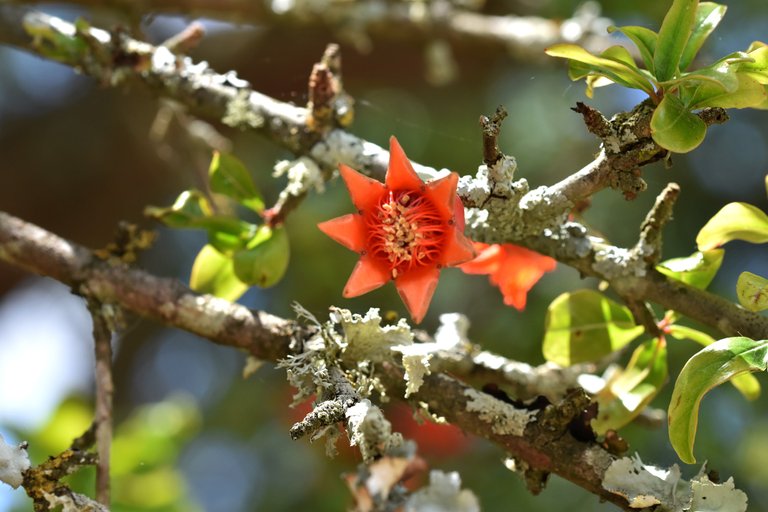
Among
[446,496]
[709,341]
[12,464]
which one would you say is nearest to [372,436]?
[446,496]

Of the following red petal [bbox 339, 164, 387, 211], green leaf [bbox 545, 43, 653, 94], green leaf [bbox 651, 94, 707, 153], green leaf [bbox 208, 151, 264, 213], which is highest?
green leaf [bbox 545, 43, 653, 94]

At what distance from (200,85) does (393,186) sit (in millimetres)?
529

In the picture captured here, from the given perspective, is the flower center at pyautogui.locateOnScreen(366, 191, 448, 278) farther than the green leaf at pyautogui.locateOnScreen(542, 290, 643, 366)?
No

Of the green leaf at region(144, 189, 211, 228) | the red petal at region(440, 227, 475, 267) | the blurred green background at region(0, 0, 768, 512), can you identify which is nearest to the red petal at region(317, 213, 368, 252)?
the red petal at region(440, 227, 475, 267)

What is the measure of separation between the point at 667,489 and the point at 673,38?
498 mm

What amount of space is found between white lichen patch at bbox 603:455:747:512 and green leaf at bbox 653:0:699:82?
437 mm

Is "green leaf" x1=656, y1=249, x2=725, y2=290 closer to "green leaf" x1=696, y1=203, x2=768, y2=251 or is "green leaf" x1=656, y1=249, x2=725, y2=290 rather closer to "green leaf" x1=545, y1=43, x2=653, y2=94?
"green leaf" x1=696, y1=203, x2=768, y2=251

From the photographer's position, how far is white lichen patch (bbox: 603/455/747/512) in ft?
3.02

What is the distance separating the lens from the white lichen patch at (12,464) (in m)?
1.00

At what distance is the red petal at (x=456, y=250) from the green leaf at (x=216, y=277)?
434 mm

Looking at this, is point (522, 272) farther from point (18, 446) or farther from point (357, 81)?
point (357, 81)

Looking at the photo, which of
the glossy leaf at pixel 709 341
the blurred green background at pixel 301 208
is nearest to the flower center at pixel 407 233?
the glossy leaf at pixel 709 341

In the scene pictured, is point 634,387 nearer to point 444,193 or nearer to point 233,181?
point 444,193

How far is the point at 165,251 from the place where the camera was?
2936 mm
